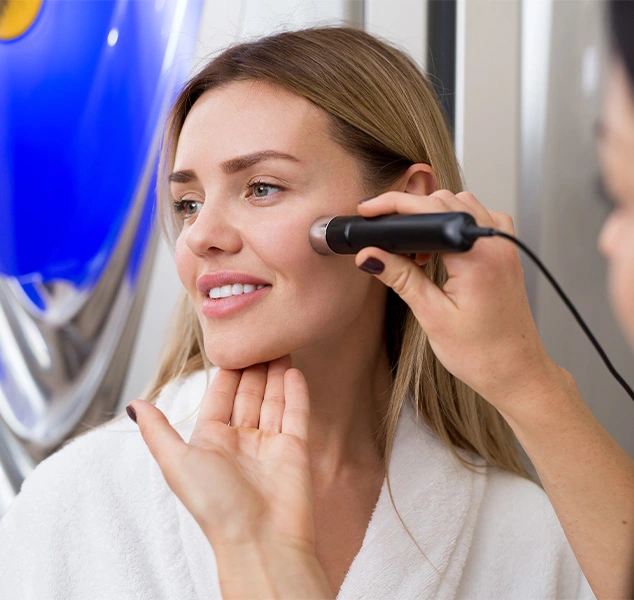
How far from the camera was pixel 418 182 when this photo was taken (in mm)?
1046

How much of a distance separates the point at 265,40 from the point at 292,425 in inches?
22.2

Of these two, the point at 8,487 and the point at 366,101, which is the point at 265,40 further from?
the point at 8,487

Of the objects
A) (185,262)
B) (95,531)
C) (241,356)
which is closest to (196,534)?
(95,531)

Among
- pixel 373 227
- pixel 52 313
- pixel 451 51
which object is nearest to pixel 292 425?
pixel 373 227

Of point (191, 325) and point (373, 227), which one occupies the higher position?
point (373, 227)

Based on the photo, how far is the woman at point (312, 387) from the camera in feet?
2.83

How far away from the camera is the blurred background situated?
1.16m

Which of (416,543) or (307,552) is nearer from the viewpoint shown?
(307,552)

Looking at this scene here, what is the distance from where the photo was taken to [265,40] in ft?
3.43

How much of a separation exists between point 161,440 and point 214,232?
29 cm

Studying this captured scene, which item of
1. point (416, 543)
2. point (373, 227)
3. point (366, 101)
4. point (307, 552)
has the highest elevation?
point (366, 101)

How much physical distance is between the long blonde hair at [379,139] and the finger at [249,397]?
26cm

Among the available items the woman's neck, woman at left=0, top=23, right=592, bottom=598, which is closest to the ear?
woman at left=0, top=23, right=592, bottom=598

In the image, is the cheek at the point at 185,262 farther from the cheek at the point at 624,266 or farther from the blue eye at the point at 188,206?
the cheek at the point at 624,266
